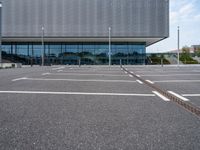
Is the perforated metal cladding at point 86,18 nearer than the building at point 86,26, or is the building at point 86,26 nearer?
the perforated metal cladding at point 86,18

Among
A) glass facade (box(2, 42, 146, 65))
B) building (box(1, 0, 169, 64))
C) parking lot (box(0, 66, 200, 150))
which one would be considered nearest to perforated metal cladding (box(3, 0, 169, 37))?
building (box(1, 0, 169, 64))

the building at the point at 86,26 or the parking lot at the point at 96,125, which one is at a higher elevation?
the building at the point at 86,26

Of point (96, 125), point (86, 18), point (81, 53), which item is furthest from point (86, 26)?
point (96, 125)

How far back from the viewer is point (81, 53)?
231 ft

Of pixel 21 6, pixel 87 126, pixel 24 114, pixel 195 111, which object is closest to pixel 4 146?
pixel 87 126

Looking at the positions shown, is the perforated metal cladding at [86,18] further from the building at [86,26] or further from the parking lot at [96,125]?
the parking lot at [96,125]

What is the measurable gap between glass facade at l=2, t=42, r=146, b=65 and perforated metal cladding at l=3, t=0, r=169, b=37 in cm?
516

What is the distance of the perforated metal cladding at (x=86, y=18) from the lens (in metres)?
65.4

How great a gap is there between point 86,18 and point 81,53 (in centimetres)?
811

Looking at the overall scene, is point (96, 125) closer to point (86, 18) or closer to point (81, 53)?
point (86, 18)

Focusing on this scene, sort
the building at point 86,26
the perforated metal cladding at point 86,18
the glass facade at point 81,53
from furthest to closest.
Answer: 1. the glass facade at point 81,53
2. the building at point 86,26
3. the perforated metal cladding at point 86,18

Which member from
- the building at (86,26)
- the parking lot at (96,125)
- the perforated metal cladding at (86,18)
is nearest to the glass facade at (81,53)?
the building at (86,26)

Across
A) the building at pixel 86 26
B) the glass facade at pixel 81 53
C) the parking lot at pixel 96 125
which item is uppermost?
the building at pixel 86 26

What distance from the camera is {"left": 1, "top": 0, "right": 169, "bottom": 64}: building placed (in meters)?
65.6
